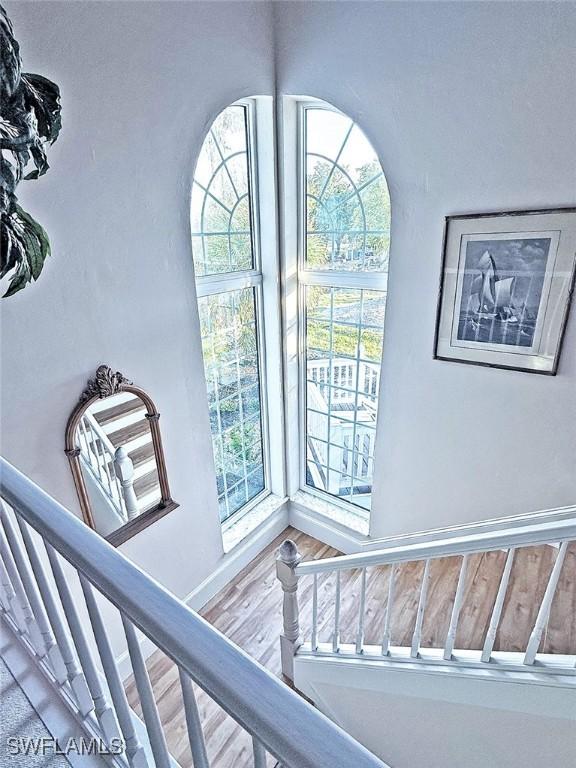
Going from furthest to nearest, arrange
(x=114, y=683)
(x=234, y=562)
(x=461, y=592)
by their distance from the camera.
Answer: (x=234, y=562) < (x=461, y=592) < (x=114, y=683)

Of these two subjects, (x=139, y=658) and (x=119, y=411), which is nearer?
(x=139, y=658)

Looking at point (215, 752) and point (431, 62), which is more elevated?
point (431, 62)

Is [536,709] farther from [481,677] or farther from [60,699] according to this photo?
[60,699]

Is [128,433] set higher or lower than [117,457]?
higher

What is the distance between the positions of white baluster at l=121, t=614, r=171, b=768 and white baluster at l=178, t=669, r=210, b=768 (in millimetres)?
100

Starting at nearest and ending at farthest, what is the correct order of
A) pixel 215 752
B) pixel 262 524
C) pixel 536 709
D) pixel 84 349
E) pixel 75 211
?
1. pixel 536 709
2. pixel 75 211
3. pixel 84 349
4. pixel 215 752
5. pixel 262 524

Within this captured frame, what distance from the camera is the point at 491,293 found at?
221cm

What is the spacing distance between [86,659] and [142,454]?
149 centimetres

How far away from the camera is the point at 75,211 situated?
5.81ft

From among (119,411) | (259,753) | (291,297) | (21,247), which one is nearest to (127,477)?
(119,411)

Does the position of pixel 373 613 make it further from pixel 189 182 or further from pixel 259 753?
pixel 189 182

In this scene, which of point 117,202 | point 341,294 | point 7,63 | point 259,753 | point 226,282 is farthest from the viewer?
point 341,294

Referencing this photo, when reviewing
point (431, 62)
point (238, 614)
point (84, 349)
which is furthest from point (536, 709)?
point (431, 62)

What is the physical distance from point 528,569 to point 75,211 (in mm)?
2879
